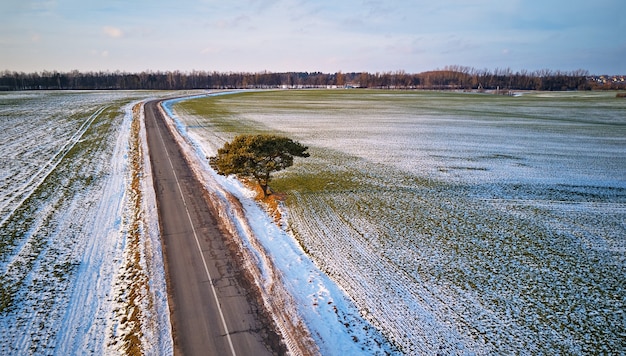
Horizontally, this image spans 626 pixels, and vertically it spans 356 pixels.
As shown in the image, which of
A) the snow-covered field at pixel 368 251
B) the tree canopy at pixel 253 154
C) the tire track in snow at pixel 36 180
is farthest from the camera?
the tree canopy at pixel 253 154

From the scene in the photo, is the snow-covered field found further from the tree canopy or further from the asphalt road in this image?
the tree canopy

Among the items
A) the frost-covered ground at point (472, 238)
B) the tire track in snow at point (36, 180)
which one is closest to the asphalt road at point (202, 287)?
the frost-covered ground at point (472, 238)

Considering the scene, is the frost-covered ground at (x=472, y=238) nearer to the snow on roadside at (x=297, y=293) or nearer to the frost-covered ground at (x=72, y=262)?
the snow on roadside at (x=297, y=293)

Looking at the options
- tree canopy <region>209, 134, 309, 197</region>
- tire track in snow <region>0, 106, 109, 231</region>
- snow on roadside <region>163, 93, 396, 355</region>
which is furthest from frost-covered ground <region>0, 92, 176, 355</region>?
tree canopy <region>209, 134, 309, 197</region>

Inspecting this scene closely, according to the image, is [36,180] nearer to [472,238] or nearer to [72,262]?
[72,262]

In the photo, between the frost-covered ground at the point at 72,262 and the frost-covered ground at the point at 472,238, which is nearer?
the frost-covered ground at the point at 72,262

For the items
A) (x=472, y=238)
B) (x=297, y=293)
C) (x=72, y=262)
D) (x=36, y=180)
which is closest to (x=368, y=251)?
(x=297, y=293)
